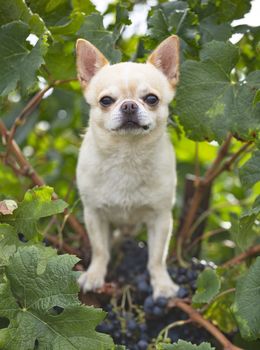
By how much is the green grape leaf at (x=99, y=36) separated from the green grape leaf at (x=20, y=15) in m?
0.16

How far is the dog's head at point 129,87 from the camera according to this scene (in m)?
1.91

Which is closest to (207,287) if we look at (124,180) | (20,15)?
(124,180)

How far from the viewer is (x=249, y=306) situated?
1600mm

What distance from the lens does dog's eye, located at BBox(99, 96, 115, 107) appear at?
1.96 meters

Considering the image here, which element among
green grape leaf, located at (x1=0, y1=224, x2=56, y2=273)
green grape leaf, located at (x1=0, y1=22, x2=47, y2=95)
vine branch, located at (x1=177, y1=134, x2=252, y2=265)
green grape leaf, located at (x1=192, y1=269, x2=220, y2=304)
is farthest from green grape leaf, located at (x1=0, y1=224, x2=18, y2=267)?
vine branch, located at (x1=177, y1=134, x2=252, y2=265)

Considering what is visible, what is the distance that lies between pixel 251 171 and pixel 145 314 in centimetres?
53

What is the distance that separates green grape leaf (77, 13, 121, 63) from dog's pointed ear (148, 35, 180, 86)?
11cm

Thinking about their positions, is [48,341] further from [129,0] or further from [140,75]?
[129,0]

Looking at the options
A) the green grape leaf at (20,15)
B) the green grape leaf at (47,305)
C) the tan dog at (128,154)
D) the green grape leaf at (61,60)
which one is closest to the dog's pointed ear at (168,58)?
the tan dog at (128,154)

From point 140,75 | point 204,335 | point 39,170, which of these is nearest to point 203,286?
point 204,335

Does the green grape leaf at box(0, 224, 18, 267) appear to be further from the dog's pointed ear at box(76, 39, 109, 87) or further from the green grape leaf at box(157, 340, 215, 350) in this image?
the dog's pointed ear at box(76, 39, 109, 87)

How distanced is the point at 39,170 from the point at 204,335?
1.08 metres

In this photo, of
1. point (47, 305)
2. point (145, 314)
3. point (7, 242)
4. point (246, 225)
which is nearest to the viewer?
point (47, 305)

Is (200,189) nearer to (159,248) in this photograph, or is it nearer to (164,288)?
(159,248)
